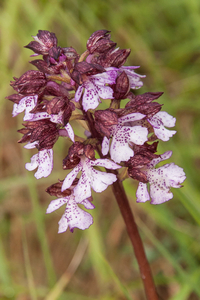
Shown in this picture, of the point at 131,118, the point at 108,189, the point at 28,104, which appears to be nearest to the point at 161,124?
the point at 131,118

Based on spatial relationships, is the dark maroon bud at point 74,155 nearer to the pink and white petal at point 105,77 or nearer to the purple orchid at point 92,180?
the purple orchid at point 92,180

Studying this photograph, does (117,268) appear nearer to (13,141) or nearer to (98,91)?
(13,141)

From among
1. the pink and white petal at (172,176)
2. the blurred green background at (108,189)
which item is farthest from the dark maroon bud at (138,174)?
the blurred green background at (108,189)

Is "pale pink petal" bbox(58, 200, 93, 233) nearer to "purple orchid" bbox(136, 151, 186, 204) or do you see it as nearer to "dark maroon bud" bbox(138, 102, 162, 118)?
"purple orchid" bbox(136, 151, 186, 204)

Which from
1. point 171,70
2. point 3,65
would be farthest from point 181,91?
point 3,65

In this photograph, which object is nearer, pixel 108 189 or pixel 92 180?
pixel 92 180

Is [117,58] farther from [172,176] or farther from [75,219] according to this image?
[75,219]

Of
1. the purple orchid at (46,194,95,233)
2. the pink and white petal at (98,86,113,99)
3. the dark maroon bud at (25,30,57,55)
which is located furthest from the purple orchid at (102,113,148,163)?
the dark maroon bud at (25,30,57,55)
